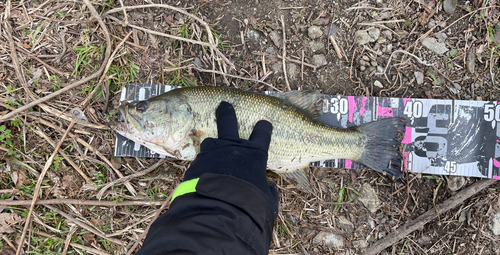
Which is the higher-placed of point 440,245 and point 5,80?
point 5,80

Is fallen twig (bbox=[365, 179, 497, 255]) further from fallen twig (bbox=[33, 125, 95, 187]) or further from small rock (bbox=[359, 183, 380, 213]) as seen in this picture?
fallen twig (bbox=[33, 125, 95, 187])

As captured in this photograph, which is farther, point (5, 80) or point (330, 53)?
point (330, 53)

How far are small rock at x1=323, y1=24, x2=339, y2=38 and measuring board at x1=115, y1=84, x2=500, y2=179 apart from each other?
0.82 m

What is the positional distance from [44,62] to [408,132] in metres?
4.58

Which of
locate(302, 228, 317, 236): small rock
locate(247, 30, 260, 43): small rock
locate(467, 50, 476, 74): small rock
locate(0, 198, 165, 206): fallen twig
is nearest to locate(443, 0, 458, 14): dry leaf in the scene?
locate(467, 50, 476, 74): small rock

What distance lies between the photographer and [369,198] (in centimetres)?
343

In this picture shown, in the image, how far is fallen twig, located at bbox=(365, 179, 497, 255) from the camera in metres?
3.32

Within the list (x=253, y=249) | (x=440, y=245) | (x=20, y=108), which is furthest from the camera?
(x=440, y=245)

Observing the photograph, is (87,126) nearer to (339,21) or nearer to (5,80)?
(5,80)

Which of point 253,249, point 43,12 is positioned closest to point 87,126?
point 43,12

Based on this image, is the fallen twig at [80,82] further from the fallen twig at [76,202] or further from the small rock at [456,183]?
the small rock at [456,183]

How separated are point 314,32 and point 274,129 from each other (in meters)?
1.51

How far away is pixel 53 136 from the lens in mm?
3324

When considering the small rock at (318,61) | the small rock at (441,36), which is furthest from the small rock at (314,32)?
the small rock at (441,36)
